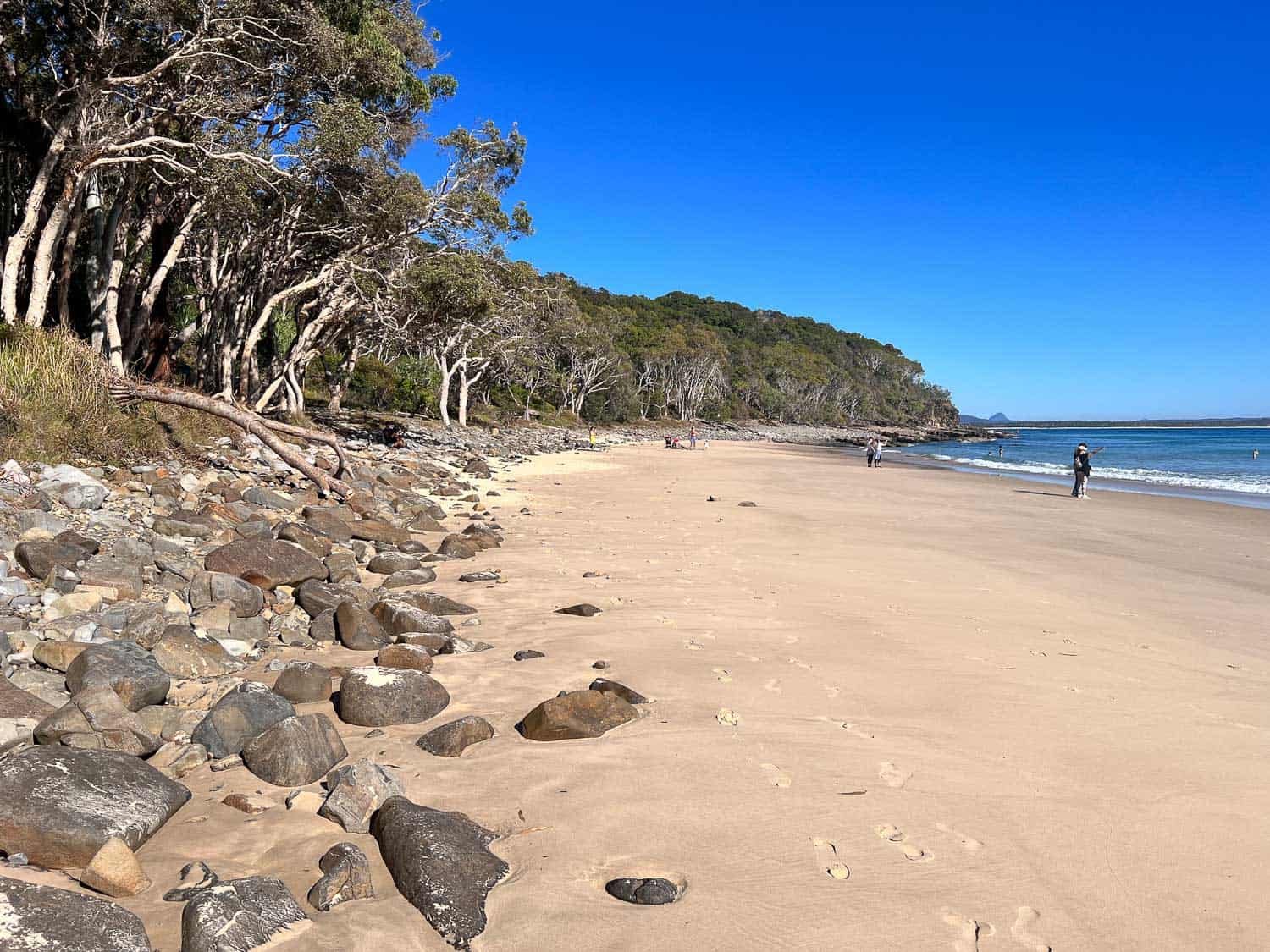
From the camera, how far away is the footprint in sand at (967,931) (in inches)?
95.7

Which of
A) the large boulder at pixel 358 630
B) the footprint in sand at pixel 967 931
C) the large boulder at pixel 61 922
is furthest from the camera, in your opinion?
the large boulder at pixel 358 630

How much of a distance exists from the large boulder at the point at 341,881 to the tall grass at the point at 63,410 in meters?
6.78

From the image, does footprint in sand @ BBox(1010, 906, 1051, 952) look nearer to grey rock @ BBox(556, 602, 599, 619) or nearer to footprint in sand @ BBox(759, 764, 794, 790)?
footprint in sand @ BBox(759, 764, 794, 790)

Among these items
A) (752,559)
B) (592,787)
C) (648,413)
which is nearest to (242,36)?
(752,559)

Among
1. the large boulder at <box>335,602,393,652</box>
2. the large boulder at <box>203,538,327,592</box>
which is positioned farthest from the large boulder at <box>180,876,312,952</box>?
the large boulder at <box>203,538,327,592</box>

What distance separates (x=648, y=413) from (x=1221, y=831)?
75.0 metres

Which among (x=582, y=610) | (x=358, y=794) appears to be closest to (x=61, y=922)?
(x=358, y=794)

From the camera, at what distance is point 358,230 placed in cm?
1834

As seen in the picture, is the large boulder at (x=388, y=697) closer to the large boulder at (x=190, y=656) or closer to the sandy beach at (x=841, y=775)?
the sandy beach at (x=841, y=775)

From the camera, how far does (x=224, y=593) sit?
212 inches

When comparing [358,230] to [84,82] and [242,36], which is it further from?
[84,82]

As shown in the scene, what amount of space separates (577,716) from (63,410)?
788 cm

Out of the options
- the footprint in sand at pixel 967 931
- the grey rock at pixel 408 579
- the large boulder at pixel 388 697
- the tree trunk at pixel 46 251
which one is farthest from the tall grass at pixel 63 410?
the footprint in sand at pixel 967 931

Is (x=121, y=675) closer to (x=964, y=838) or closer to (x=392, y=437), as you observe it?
(x=964, y=838)
